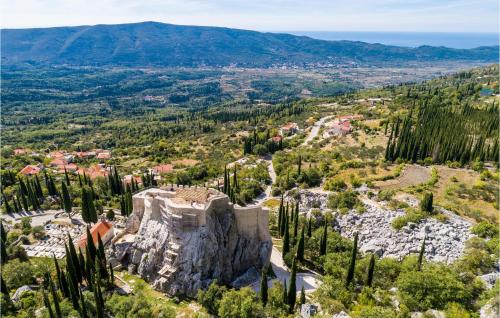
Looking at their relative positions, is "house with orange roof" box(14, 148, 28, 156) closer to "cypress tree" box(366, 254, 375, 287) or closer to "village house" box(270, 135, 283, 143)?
"village house" box(270, 135, 283, 143)

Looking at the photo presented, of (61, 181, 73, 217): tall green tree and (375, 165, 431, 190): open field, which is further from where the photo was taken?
(375, 165, 431, 190): open field

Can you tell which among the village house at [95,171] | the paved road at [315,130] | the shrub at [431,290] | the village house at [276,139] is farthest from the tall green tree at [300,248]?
the village house at [95,171]

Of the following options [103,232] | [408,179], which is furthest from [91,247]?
[408,179]

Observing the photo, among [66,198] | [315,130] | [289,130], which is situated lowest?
[66,198]

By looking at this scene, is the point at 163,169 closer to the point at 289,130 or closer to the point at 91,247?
the point at 289,130

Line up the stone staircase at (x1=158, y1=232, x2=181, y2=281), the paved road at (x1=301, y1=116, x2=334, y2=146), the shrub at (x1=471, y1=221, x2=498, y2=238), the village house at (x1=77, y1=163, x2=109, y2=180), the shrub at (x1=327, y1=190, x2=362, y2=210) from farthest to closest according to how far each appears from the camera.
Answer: the paved road at (x1=301, y1=116, x2=334, y2=146) < the village house at (x1=77, y1=163, x2=109, y2=180) < the shrub at (x1=327, y1=190, x2=362, y2=210) < the shrub at (x1=471, y1=221, x2=498, y2=238) < the stone staircase at (x1=158, y1=232, x2=181, y2=281)

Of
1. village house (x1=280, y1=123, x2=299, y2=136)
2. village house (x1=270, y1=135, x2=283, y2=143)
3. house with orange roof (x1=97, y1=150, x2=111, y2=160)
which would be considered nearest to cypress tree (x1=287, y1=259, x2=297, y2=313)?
village house (x1=270, y1=135, x2=283, y2=143)

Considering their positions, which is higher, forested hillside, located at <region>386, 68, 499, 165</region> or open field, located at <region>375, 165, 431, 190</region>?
forested hillside, located at <region>386, 68, 499, 165</region>
